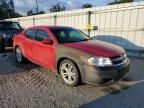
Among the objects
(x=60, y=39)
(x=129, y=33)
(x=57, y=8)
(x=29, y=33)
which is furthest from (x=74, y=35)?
(x=57, y=8)

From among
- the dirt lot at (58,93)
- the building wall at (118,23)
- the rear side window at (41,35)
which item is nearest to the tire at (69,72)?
the dirt lot at (58,93)

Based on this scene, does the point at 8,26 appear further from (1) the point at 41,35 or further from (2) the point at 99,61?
(2) the point at 99,61

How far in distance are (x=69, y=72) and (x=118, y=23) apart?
5020 millimetres

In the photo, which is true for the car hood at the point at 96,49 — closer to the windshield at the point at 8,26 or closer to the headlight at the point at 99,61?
the headlight at the point at 99,61

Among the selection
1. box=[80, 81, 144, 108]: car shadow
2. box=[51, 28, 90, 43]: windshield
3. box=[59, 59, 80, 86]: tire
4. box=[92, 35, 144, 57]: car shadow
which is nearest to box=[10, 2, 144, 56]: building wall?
box=[92, 35, 144, 57]: car shadow

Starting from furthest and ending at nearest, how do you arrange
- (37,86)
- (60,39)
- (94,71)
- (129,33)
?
(129,33), (60,39), (37,86), (94,71)

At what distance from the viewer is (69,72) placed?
4809 mm

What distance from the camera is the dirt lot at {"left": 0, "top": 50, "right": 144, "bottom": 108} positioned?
3.85m

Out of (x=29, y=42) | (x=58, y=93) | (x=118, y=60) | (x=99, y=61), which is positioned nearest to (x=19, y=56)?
(x=29, y=42)

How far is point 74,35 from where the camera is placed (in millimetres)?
5848

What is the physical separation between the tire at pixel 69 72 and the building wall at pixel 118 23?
4613 millimetres

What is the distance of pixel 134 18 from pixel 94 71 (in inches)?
196

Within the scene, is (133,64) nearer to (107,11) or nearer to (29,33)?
(107,11)

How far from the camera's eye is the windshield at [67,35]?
5.40 m
